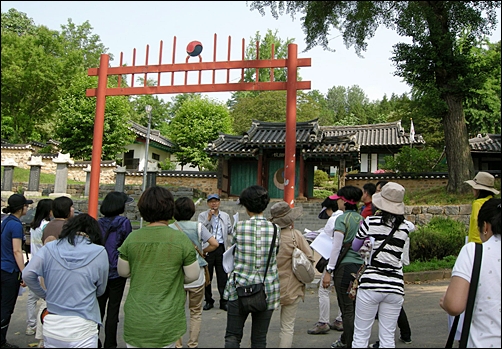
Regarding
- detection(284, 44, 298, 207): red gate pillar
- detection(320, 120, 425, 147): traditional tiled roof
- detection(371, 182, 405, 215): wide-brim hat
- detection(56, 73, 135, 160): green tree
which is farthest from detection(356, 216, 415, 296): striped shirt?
detection(320, 120, 425, 147): traditional tiled roof

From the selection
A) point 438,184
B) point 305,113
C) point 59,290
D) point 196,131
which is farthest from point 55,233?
point 305,113

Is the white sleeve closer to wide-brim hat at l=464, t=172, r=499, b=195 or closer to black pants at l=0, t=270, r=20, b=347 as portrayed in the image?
wide-brim hat at l=464, t=172, r=499, b=195

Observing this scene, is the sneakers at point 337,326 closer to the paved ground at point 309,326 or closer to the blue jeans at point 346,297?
the paved ground at point 309,326

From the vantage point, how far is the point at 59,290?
3.21 meters

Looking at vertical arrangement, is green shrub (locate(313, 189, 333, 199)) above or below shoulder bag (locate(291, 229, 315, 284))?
above

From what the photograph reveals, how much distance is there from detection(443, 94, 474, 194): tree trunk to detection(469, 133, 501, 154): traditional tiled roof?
1064 centimetres

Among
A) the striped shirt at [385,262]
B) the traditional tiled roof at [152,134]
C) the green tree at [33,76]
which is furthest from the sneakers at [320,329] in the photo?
the traditional tiled roof at [152,134]

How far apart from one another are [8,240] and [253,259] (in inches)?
105

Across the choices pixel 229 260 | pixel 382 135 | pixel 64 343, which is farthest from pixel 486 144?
pixel 64 343

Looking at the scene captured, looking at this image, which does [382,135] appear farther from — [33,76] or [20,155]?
[20,155]

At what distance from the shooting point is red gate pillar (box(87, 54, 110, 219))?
11523mm

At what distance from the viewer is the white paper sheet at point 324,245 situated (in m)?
4.88

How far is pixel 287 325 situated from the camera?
3.96 m

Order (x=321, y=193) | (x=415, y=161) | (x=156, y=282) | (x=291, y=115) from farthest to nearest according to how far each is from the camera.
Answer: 1. (x=321, y=193)
2. (x=415, y=161)
3. (x=291, y=115)
4. (x=156, y=282)
